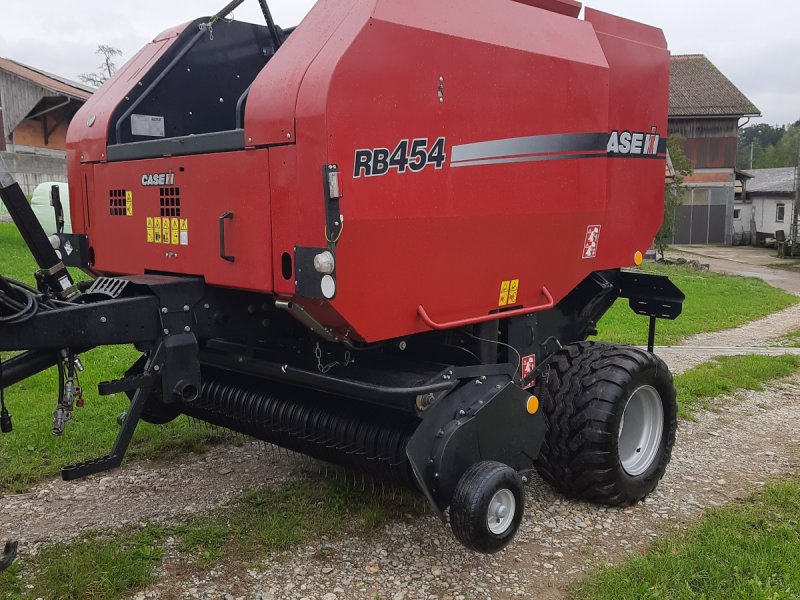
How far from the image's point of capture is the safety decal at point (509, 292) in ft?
12.0

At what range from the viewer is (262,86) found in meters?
3.00

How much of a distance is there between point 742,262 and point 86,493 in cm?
2490

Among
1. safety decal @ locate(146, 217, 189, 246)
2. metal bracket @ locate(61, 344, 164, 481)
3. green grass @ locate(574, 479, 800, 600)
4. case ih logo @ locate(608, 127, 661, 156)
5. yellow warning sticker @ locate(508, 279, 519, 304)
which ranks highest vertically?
case ih logo @ locate(608, 127, 661, 156)

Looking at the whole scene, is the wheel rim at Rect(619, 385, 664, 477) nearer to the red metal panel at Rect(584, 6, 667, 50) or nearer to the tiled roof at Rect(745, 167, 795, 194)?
the red metal panel at Rect(584, 6, 667, 50)

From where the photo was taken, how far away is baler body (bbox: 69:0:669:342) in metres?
2.89

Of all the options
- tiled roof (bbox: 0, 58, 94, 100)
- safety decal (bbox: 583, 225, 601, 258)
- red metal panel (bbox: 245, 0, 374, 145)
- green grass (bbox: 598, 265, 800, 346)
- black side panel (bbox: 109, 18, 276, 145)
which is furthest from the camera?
tiled roof (bbox: 0, 58, 94, 100)

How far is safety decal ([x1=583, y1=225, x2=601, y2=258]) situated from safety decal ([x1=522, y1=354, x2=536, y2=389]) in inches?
25.3

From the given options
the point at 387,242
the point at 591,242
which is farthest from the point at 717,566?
the point at 387,242

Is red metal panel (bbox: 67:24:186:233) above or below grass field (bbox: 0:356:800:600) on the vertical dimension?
above

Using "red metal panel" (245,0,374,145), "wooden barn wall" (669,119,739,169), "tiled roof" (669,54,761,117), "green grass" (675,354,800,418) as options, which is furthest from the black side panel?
"wooden barn wall" (669,119,739,169)

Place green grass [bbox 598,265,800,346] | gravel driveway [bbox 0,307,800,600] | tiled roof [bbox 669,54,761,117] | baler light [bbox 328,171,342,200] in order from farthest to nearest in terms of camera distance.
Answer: tiled roof [bbox 669,54,761,117] < green grass [bbox 598,265,800,346] < gravel driveway [bbox 0,307,800,600] < baler light [bbox 328,171,342,200]

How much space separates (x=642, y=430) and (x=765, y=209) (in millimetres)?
32945

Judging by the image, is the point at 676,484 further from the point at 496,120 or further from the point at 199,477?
the point at 199,477

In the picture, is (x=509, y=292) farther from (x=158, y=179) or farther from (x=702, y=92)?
(x=702, y=92)
